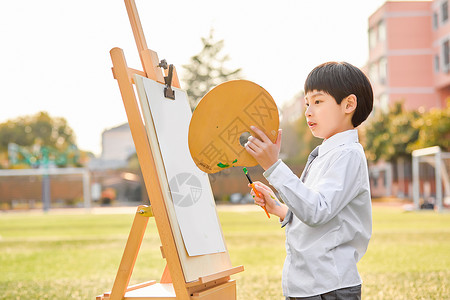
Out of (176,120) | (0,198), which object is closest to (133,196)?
(0,198)

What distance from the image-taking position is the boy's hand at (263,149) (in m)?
1.87

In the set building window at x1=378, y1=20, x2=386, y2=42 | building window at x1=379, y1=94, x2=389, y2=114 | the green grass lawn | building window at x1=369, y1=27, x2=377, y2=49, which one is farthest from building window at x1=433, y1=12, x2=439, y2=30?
the green grass lawn

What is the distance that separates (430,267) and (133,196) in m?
28.7

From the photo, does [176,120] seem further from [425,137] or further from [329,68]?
[425,137]

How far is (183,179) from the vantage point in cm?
246

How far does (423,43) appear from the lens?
3456cm

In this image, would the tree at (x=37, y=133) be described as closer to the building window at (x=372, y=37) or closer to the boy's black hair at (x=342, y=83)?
the building window at (x=372, y=37)

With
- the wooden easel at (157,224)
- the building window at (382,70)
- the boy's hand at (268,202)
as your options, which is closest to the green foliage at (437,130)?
the building window at (382,70)

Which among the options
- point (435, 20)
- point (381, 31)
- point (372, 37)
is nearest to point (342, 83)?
point (435, 20)

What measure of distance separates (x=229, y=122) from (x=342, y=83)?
421 mm

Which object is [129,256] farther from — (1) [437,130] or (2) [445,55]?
(2) [445,55]

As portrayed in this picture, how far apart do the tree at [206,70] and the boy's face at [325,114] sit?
109ft

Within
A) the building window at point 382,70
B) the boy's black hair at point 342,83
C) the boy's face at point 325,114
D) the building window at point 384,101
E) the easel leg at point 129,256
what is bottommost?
the easel leg at point 129,256

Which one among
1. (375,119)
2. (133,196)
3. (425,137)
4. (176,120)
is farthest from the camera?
(133,196)
